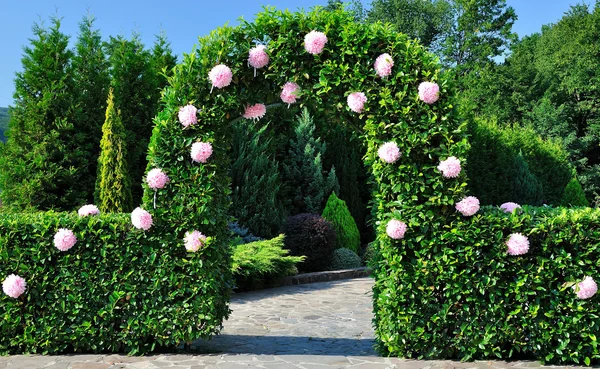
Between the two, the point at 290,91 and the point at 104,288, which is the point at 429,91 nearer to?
the point at 290,91

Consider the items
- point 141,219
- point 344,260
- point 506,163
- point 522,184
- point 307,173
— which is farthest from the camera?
point 522,184

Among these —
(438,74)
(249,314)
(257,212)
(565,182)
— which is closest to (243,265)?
(249,314)

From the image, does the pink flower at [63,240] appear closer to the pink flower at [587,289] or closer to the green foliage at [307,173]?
the pink flower at [587,289]

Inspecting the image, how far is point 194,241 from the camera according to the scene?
560 cm

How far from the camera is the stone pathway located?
530cm

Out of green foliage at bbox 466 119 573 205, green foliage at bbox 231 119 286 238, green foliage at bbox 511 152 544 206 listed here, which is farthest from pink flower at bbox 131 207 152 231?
green foliage at bbox 511 152 544 206

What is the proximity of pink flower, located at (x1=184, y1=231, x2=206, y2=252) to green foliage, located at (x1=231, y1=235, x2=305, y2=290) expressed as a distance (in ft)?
11.7

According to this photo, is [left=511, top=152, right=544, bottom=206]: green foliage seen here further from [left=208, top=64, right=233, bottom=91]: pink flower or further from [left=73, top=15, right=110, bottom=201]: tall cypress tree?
[left=208, top=64, right=233, bottom=91]: pink flower

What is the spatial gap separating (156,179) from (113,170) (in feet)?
16.8

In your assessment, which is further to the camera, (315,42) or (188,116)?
(188,116)

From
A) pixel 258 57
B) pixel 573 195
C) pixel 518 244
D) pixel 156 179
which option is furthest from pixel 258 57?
pixel 573 195

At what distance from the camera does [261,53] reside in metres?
5.62

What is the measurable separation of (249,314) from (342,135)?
8.42 meters

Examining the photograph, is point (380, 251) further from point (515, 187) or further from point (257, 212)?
point (515, 187)
